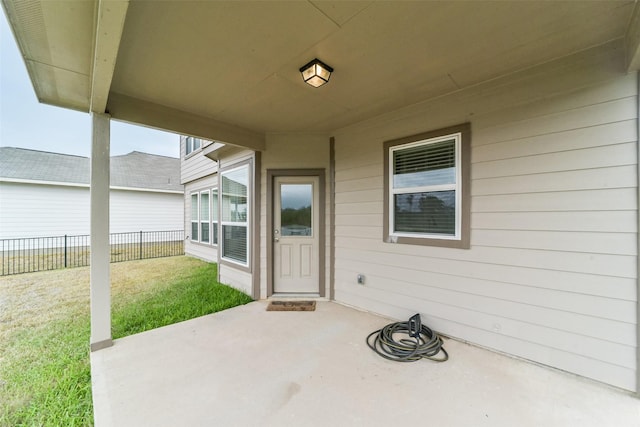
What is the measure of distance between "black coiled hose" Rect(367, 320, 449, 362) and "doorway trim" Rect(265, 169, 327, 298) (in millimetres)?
1349

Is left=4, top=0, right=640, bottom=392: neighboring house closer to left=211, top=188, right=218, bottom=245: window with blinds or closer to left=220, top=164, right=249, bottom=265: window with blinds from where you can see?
left=220, top=164, right=249, bottom=265: window with blinds

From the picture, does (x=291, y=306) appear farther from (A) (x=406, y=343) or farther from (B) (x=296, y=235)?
(A) (x=406, y=343)

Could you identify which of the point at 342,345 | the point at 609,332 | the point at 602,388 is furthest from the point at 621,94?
the point at 342,345

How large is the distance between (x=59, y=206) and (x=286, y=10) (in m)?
12.4

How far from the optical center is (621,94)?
183 centimetres

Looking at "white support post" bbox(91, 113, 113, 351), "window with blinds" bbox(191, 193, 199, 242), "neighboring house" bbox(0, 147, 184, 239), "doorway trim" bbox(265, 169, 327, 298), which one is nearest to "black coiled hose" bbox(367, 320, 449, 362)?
"doorway trim" bbox(265, 169, 327, 298)

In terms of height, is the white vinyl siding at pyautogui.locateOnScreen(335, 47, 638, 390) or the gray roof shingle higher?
the gray roof shingle

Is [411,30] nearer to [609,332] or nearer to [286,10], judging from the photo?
[286,10]

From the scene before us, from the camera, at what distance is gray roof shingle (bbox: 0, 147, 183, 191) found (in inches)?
366

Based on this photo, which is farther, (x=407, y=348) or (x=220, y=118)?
(x=220, y=118)

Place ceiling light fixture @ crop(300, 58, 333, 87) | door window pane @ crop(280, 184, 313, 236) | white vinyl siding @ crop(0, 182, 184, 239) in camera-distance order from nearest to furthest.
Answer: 1. ceiling light fixture @ crop(300, 58, 333, 87)
2. door window pane @ crop(280, 184, 313, 236)
3. white vinyl siding @ crop(0, 182, 184, 239)

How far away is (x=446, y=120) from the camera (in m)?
2.67

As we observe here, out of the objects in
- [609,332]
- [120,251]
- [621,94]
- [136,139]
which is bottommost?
[120,251]

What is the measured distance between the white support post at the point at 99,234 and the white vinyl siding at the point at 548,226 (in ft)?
10.9
